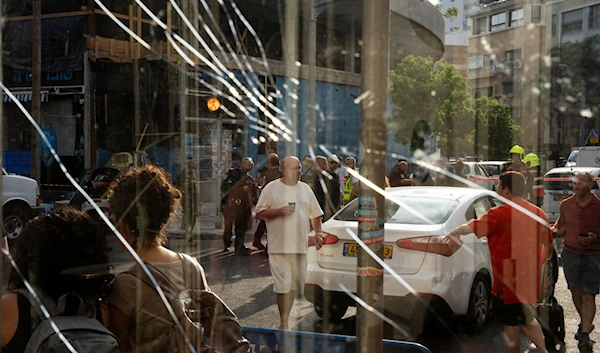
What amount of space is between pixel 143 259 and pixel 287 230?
3.15 m

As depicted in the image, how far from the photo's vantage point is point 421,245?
18.4 ft

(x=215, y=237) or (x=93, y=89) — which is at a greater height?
(x=93, y=89)

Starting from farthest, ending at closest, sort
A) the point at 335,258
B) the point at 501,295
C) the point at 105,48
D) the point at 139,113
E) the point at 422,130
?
1. the point at 422,130
2. the point at 139,113
3. the point at 105,48
4. the point at 335,258
5. the point at 501,295

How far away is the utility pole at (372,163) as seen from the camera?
2400 mm

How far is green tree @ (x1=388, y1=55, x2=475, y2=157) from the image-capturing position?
2753 cm

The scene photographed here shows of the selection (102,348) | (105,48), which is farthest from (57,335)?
(105,48)

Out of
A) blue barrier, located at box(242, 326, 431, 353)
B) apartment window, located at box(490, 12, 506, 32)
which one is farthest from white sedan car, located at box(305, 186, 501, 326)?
apartment window, located at box(490, 12, 506, 32)

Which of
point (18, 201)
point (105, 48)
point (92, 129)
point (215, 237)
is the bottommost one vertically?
point (215, 237)

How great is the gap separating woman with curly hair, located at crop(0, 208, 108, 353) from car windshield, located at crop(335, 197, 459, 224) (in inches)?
162

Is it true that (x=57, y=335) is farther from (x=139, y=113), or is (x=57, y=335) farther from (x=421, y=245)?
(x=139, y=113)

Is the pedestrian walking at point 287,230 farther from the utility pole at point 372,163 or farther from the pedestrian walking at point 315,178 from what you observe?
the pedestrian walking at point 315,178

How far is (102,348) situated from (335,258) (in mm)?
4276


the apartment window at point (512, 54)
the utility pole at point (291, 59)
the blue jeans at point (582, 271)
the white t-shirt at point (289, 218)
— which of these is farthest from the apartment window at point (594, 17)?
the white t-shirt at point (289, 218)

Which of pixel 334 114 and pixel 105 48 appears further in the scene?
pixel 334 114
